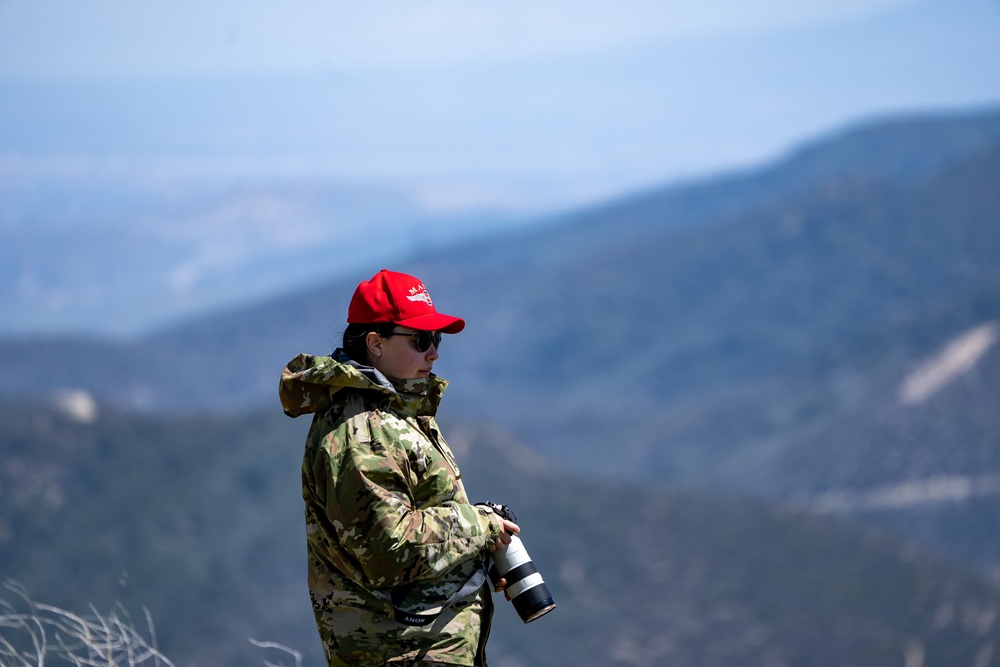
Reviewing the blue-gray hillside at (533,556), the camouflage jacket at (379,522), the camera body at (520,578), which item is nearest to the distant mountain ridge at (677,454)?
the blue-gray hillside at (533,556)

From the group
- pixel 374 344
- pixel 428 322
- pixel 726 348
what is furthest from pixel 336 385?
pixel 726 348

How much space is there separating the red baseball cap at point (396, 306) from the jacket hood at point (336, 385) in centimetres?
13

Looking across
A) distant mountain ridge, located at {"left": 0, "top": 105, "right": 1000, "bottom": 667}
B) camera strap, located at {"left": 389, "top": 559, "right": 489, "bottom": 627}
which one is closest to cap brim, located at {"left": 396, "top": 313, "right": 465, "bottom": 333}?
camera strap, located at {"left": 389, "top": 559, "right": 489, "bottom": 627}

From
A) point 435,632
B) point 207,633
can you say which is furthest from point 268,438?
point 435,632

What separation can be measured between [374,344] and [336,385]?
0.59 ft

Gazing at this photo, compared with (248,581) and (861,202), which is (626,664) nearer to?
(248,581)

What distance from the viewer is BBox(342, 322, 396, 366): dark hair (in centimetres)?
330

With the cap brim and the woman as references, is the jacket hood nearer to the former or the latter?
the woman

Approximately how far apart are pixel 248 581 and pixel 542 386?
2018 inches

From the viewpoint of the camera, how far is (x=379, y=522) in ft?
10.1

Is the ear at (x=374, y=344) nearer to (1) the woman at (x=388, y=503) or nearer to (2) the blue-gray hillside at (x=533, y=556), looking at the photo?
(1) the woman at (x=388, y=503)

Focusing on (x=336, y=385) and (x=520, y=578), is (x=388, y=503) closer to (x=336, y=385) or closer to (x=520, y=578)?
(x=336, y=385)

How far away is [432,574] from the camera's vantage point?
3.18m

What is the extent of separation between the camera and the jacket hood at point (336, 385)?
3.15m
